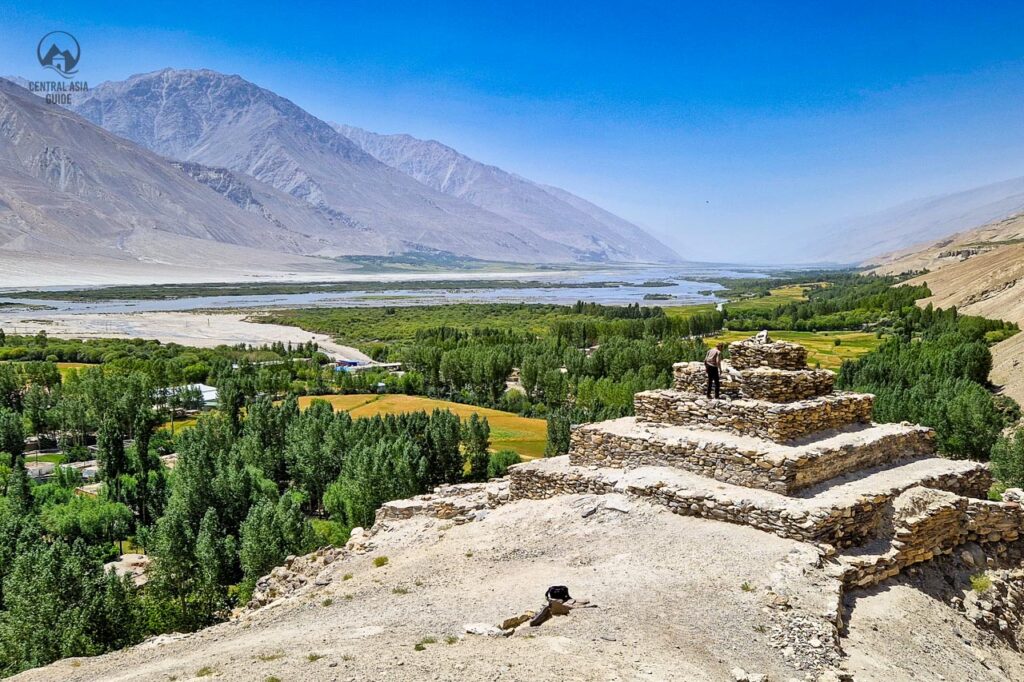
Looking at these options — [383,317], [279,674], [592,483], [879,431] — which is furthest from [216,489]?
[383,317]

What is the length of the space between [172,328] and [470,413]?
282 feet

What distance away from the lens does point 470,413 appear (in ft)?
185

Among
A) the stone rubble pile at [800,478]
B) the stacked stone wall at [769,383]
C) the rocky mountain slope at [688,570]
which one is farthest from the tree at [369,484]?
the stacked stone wall at [769,383]

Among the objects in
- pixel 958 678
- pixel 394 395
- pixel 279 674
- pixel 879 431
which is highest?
pixel 879 431

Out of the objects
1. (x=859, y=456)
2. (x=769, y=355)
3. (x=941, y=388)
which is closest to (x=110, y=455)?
(x=769, y=355)

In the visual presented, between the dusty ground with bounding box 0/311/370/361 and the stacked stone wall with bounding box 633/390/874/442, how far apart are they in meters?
83.4

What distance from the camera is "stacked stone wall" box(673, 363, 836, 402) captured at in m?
14.2

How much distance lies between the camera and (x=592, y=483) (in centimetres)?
1449

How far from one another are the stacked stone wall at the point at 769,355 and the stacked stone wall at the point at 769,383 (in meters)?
0.32

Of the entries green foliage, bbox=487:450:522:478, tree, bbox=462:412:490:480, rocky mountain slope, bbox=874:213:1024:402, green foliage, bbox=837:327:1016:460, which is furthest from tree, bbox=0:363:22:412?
rocky mountain slope, bbox=874:213:1024:402

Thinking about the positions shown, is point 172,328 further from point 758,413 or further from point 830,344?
point 758,413

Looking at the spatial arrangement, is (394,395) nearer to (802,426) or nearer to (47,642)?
(47,642)

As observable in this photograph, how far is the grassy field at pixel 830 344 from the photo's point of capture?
229 feet

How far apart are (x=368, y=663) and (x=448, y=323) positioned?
12126 centimetres
